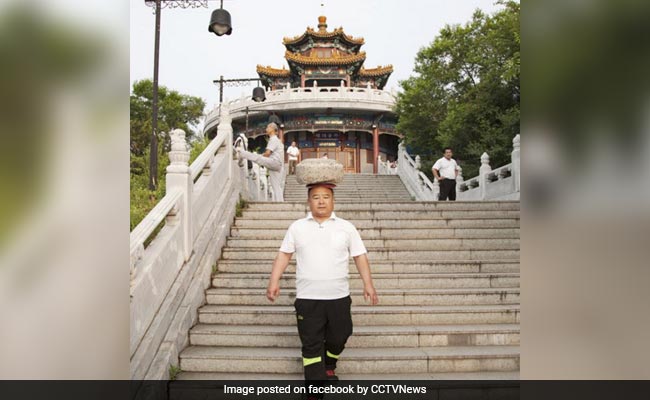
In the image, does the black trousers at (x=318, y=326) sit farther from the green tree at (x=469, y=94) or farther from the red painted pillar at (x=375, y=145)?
the red painted pillar at (x=375, y=145)

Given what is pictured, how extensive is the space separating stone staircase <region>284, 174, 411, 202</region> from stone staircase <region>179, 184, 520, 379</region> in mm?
7897

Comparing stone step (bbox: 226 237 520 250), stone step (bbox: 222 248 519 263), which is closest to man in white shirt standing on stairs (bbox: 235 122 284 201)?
stone step (bbox: 226 237 520 250)

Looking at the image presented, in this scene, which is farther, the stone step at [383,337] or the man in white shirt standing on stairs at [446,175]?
the man in white shirt standing on stairs at [446,175]

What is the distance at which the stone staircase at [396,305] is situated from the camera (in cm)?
365

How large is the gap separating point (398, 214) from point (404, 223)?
11.2 inches

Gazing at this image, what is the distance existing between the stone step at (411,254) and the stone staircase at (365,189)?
27.7 feet

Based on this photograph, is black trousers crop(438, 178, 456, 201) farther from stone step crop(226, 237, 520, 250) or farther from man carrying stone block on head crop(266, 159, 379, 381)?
man carrying stone block on head crop(266, 159, 379, 381)

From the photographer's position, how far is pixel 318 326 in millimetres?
3010

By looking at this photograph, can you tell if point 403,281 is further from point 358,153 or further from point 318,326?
point 358,153

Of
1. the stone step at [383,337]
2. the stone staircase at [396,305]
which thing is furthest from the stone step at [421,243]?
the stone step at [383,337]
